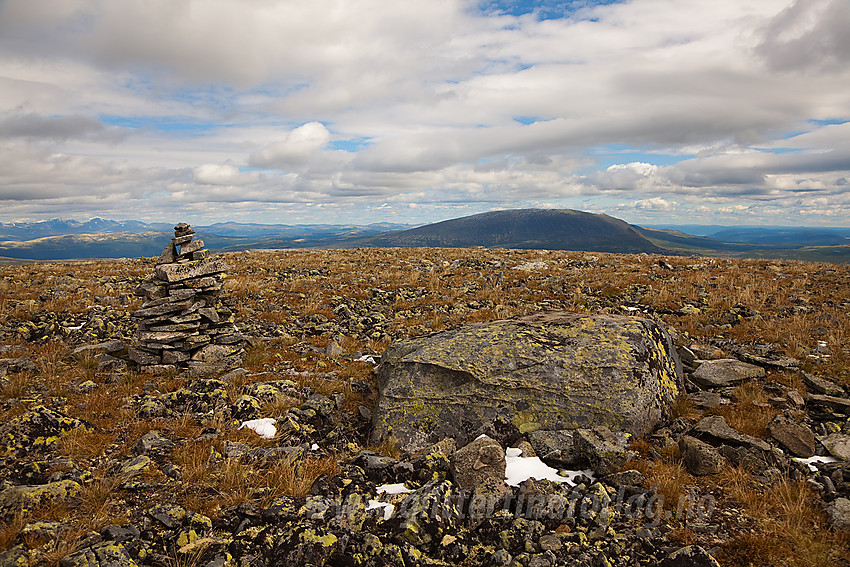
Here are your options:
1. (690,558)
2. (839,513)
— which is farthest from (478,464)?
(839,513)

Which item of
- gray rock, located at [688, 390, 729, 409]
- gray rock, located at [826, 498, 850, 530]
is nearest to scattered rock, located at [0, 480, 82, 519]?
gray rock, located at [826, 498, 850, 530]

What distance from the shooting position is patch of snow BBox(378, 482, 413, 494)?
22.1 feet

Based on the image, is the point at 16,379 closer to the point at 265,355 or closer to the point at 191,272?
the point at 191,272

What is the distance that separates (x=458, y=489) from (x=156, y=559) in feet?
13.6

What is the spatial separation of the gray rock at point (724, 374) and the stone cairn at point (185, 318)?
1368cm

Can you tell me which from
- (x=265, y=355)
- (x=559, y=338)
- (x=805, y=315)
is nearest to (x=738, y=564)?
(x=559, y=338)

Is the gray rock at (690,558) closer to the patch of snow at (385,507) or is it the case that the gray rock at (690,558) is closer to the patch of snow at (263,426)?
the patch of snow at (385,507)

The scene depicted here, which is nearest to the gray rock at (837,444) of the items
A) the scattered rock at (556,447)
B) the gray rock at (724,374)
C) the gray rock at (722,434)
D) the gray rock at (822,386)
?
the gray rock at (722,434)

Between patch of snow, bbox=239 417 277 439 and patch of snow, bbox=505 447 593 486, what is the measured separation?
4.95 m

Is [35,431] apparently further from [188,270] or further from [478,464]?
[478,464]

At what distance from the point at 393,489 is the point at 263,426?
3.66m

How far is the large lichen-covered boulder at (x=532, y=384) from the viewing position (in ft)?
27.4

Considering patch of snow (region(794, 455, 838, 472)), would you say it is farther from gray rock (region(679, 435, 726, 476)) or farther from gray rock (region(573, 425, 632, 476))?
gray rock (region(573, 425, 632, 476))

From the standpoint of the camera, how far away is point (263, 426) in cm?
888
